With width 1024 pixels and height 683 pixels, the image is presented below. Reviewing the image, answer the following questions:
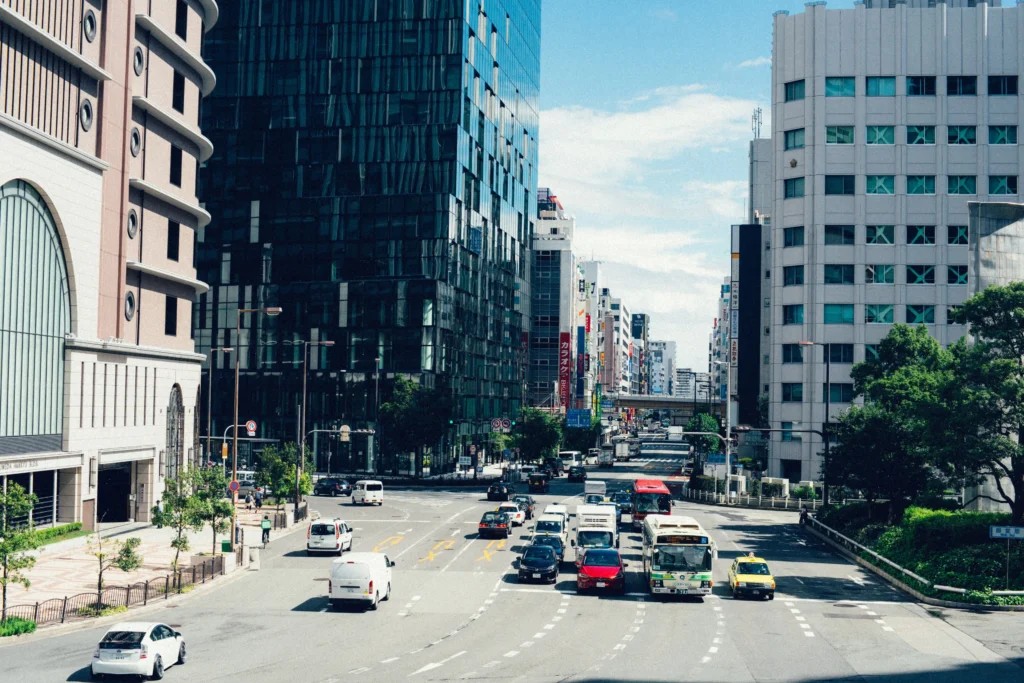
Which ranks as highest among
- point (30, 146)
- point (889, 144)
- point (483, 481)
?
point (889, 144)

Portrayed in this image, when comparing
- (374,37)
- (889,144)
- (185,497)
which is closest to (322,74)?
(374,37)

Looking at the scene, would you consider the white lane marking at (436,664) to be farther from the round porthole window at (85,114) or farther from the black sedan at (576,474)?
the black sedan at (576,474)

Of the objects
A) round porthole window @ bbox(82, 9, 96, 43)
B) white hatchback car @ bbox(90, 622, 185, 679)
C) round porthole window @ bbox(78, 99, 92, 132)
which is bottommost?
white hatchback car @ bbox(90, 622, 185, 679)

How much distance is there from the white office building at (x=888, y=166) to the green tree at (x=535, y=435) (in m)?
32.0

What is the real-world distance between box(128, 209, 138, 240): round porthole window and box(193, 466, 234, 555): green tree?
18222mm

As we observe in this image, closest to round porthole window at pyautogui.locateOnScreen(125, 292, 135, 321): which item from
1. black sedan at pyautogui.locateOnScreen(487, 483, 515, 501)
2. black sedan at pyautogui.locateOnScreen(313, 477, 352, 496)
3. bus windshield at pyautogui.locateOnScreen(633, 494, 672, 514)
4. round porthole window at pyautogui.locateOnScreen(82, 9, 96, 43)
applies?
round porthole window at pyautogui.locateOnScreen(82, 9, 96, 43)

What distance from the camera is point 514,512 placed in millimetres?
66188

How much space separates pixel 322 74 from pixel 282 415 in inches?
1619

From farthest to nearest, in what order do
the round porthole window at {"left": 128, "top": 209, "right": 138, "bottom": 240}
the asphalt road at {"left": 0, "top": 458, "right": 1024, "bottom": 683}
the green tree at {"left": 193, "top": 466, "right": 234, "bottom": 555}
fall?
the round porthole window at {"left": 128, "top": 209, "right": 138, "bottom": 240} → the green tree at {"left": 193, "top": 466, "right": 234, "bottom": 555} → the asphalt road at {"left": 0, "top": 458, "right": 1024, "bottom": 683}

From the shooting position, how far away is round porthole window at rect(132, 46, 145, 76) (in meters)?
63.4

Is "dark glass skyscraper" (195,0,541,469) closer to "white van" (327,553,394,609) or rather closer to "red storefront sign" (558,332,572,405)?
"red storefront sign" (558,332,572,405)

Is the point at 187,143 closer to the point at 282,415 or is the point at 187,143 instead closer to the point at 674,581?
the point at 674,581

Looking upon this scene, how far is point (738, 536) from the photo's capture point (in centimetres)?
6538

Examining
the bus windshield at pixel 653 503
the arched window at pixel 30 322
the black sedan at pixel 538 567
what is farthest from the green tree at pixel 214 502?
the bus windshield at pixel 653 503
